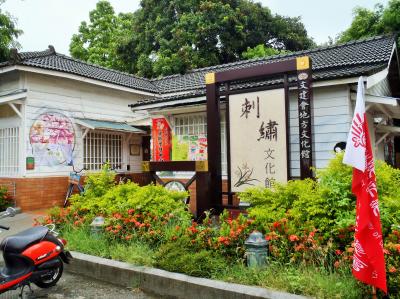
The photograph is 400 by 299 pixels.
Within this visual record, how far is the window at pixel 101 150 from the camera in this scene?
46.4ft

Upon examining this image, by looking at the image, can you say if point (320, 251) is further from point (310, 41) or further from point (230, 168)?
point (310, 41)

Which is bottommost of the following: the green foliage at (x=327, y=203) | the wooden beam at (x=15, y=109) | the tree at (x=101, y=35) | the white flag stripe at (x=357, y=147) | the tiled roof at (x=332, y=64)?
the green foliage at (x=327, y=203)

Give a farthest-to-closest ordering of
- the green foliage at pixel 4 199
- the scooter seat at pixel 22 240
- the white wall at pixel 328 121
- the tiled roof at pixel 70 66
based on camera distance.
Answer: the tiled roof at pixel 70 66
the green foliage at pixel 4 199
the white wall at pixel 328 121
the scooter seat at pixel 22 240

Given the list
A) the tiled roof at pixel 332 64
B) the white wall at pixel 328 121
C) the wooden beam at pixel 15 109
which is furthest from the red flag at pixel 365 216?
the wooden beam at pixel 15 109

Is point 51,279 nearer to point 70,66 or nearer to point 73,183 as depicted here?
point 73,183

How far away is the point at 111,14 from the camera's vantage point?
99.2 feet

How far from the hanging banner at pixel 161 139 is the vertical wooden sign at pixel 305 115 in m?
6.52

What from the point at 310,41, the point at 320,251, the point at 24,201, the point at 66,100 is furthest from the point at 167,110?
the point at 310,41

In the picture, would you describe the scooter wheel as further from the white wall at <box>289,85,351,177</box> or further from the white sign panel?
the white wall at <box>289,85,351,177</box>

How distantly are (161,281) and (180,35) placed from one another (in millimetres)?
21552

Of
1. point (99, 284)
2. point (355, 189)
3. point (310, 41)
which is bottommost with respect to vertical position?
point (99, 284)

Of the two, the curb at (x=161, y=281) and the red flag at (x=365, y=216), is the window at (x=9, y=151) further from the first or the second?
the red flag at (x=365, y=216)

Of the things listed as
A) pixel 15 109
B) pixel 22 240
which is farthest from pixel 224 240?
pixel 15 109

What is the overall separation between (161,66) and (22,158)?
44.3 feet
